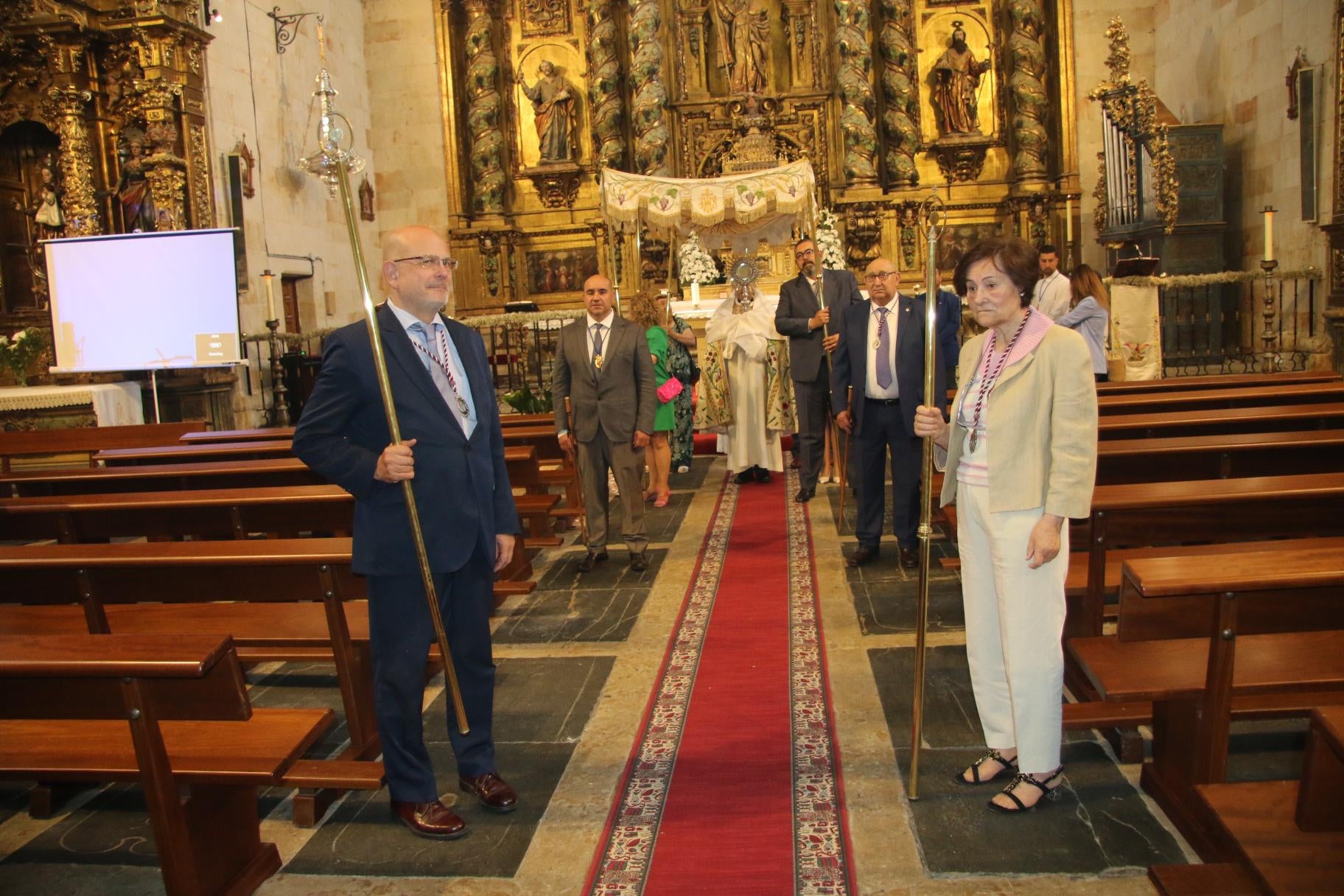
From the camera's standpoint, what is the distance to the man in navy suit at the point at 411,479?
3023mm

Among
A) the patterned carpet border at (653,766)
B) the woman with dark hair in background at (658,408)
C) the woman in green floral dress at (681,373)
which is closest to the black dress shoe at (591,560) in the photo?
the patterned carpet border at (653,766)

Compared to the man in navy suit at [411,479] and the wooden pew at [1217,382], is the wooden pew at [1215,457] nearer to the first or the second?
the wooden pew at [1217,382]

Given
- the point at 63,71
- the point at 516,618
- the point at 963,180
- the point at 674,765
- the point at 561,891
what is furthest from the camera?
the point at 963,180

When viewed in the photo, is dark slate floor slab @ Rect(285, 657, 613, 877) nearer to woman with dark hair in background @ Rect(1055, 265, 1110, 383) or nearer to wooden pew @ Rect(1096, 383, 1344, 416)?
wooden pew @ Rect(1096, 383, 1344, 416)

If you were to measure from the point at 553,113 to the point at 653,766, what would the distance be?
14463 millimetres

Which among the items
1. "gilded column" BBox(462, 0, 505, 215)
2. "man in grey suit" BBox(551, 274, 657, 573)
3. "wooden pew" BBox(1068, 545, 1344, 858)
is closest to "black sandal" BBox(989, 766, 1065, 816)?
"wooden pew" BBox(1068, 545, 1344, 858)

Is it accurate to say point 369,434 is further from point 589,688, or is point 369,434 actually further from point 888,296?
point 888,296

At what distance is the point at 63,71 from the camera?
10734 mm

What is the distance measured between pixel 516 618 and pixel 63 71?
8.95m

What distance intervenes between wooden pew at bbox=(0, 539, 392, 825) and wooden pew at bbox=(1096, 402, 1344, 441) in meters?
3.50

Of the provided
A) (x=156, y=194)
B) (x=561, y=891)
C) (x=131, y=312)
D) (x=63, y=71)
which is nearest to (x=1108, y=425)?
(x=561, y=891)

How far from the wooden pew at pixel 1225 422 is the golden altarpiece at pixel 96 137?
9375 mm

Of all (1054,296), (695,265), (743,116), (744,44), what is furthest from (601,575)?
(744,44)

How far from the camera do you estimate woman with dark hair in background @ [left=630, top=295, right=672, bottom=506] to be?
7.44m
